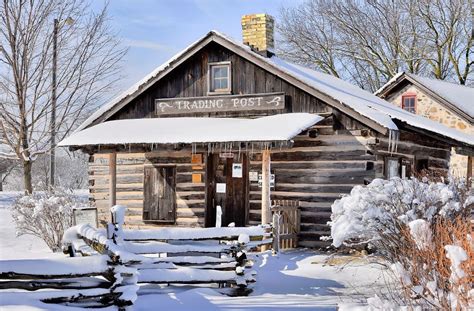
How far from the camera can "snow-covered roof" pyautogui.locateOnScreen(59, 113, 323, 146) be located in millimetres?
13672

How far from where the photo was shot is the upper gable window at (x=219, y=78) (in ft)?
A: 55.7

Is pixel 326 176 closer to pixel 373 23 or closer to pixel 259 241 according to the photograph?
pixel 259 241

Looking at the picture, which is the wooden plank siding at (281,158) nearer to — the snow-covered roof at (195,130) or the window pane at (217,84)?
the window pane at (217,84)

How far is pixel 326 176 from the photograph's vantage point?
1506cm

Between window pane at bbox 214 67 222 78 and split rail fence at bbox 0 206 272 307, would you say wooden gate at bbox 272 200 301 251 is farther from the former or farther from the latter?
window pane at bbox 214 67 222 78

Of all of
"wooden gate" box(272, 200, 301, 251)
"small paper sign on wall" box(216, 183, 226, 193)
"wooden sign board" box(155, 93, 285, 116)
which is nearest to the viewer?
"wooden gate" box(272, 200, 301, 251)

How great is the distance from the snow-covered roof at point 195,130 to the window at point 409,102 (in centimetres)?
1392

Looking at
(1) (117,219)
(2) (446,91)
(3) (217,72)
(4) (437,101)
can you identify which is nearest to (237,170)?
(3) (217,72)

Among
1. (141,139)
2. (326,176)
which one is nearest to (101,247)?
(141,139)

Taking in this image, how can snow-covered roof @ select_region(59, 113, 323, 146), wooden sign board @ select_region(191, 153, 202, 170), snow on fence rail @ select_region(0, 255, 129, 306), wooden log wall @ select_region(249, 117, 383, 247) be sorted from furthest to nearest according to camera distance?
wooden sign board @ select_region(191, 153, 202, 170) → wooden log wall @ select_region(249, 117, 383, 247) → snow-covered roof @ select_region(59, 113, 323, 146) → snow on fence rail @ select_region(0, 255, 129, 306)

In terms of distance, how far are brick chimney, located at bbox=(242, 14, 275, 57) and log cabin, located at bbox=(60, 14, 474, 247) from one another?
0.03 m

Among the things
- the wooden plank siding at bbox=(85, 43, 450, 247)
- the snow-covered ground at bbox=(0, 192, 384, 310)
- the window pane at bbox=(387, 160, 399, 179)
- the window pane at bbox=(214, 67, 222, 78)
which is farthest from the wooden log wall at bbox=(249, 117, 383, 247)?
the window pane at bbox=(214, 67, 222, 78)

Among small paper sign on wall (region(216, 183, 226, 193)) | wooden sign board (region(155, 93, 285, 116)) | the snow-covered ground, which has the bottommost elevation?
the snow-covered ground

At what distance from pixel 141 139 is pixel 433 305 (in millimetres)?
10255
